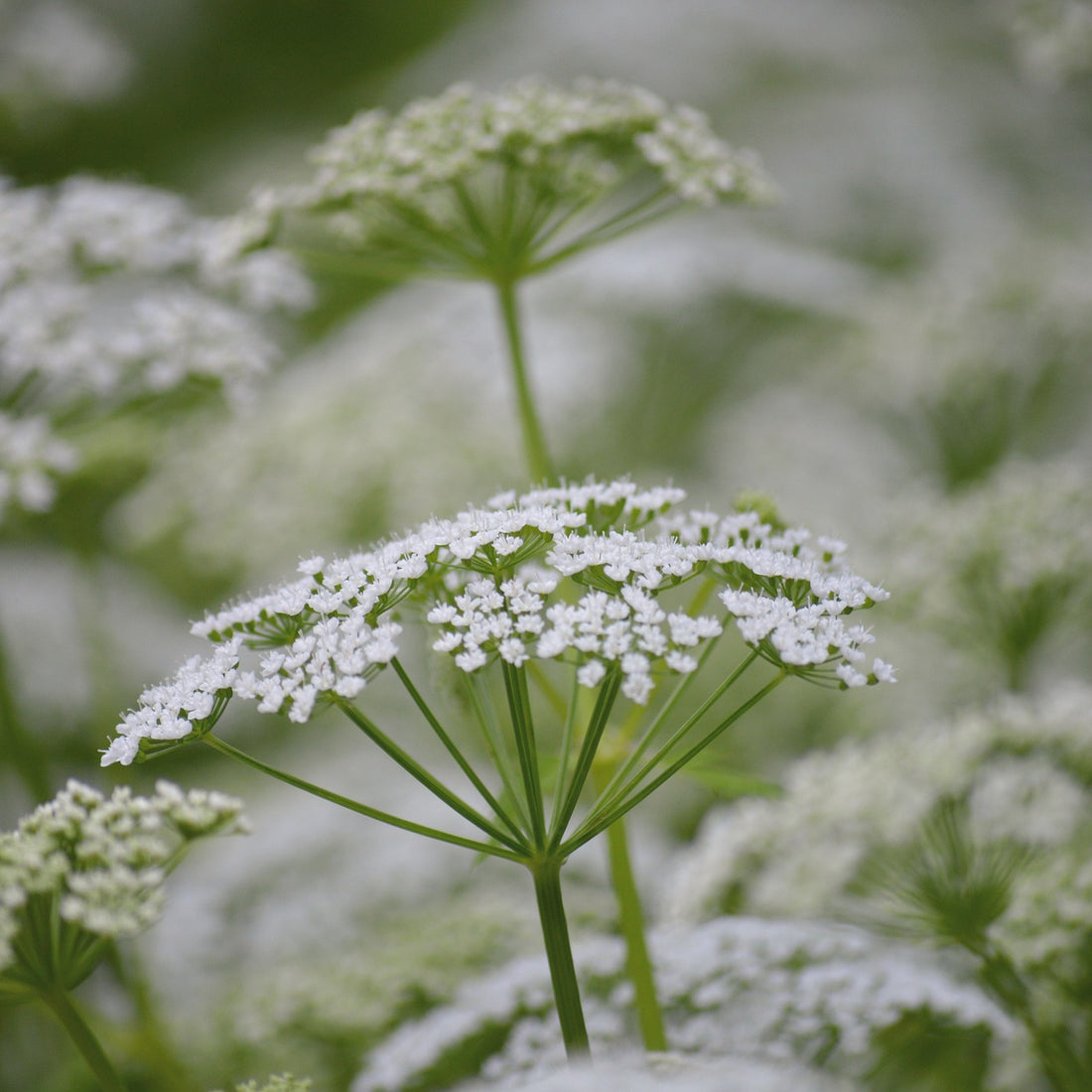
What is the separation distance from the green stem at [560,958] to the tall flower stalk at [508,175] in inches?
36.9

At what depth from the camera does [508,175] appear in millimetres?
2037

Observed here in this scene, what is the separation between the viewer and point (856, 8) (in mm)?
5875

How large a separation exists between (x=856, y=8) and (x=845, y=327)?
2.88 m

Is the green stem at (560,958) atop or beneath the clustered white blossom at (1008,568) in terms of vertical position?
beneath

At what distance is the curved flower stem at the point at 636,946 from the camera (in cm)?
160

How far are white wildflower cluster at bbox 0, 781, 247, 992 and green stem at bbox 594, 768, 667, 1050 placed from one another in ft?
2.34

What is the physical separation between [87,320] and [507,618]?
187cm

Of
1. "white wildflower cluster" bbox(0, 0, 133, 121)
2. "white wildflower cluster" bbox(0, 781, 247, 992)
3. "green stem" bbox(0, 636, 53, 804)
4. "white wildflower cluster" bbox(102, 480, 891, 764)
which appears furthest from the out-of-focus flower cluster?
"white wildflower cluster" bbox(0, 0, 133, 121)

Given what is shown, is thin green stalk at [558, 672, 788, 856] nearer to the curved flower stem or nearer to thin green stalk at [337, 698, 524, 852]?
thin green stalk at [337, 698, 524, 852]

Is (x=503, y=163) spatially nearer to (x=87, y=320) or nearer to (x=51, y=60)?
(x=87, y=320)

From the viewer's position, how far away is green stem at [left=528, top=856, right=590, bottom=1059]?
4.04ft

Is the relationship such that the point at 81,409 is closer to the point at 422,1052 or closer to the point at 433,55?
the point at 422,1052

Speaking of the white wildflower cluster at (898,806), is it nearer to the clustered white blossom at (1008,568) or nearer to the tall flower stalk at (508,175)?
the clustered white blossom at (1008,568)

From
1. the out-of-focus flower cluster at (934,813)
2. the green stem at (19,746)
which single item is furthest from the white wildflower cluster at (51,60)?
the out-of-focus flower cluster at (934,813)
